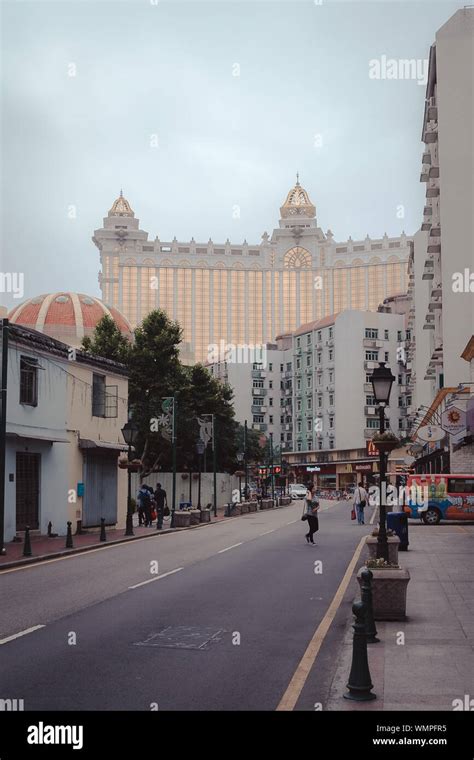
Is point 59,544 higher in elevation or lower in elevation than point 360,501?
lower

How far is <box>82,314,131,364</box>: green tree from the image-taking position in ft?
176

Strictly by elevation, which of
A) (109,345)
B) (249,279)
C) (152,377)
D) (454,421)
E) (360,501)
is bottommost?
(360,501)

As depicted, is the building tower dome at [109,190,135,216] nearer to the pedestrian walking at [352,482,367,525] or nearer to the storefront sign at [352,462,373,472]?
the storefront sign at [352,462,373,472]

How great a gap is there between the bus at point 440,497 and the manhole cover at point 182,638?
26010 millimetres

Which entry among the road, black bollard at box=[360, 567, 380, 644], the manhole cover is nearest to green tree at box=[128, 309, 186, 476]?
the road

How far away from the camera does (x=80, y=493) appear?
98.3ft

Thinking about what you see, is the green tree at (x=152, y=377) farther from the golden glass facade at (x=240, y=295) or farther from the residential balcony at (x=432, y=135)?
the golden glass facade at (x=240, y=295)

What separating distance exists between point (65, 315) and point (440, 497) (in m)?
54.9

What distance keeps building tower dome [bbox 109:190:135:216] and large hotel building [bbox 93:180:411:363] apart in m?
8.54

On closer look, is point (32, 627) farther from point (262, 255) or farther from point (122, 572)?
point (262, 255)

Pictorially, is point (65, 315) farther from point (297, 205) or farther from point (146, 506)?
point (297, 205)

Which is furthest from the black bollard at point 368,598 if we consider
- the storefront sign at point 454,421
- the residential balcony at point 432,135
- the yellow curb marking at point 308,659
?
the residential balcony at point 432,135

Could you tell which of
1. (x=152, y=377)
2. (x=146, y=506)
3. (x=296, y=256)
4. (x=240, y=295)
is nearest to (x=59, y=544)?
(x=146, y=506)

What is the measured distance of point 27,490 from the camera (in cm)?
2708
